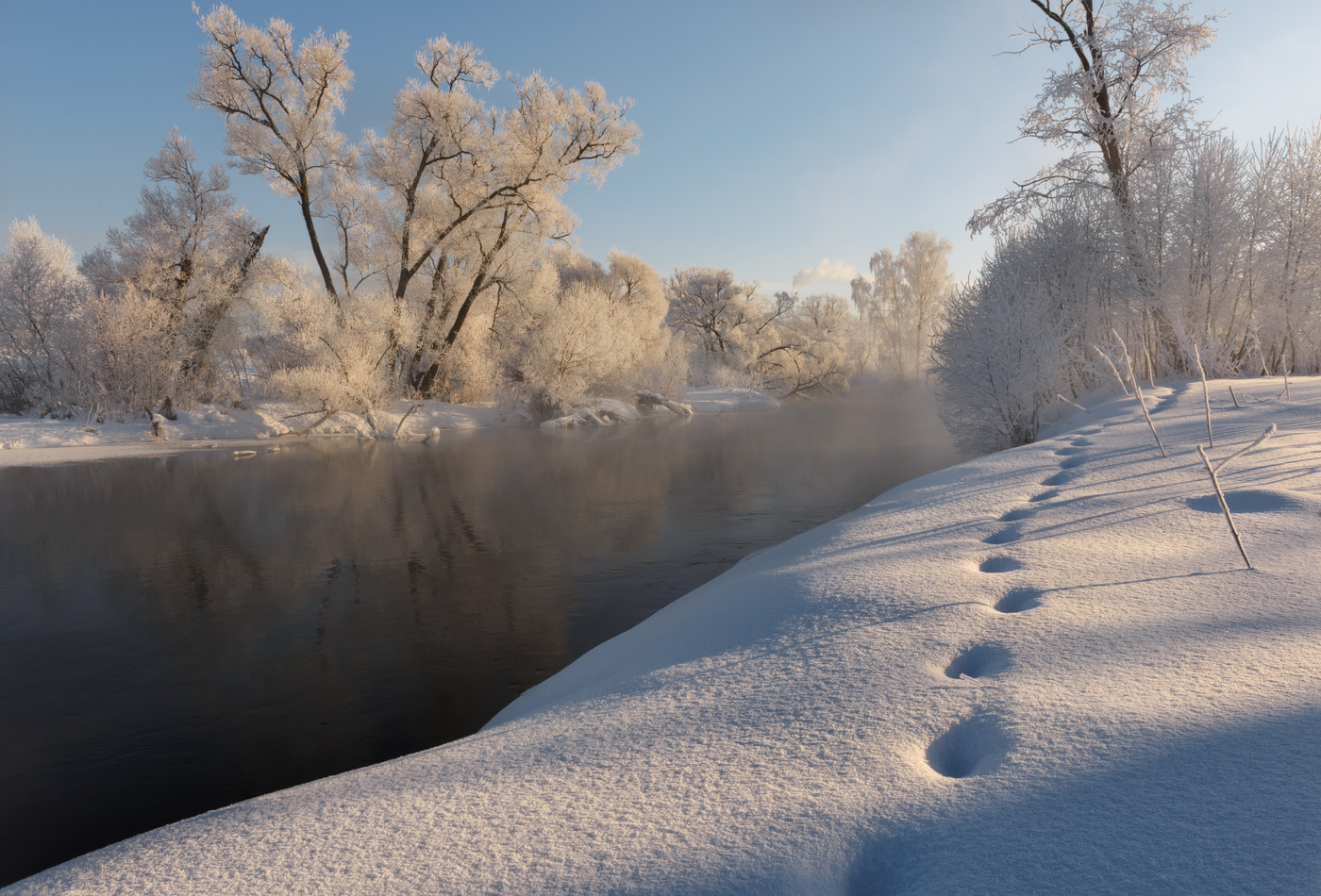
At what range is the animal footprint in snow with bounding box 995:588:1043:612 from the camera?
9.44 ft

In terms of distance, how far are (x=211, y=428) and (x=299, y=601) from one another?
56.4 ft

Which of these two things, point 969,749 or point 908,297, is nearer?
point 969,749

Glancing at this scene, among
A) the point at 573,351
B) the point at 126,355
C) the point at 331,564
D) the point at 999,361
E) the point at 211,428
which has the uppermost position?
the point at 126,355

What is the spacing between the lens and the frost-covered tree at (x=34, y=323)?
66.8ft

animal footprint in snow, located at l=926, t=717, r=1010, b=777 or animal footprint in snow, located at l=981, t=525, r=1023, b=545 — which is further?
animal footprint in snow, located at l=981, t=525, r=1023, b=545

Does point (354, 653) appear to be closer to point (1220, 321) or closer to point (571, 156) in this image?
point (1220, 321)

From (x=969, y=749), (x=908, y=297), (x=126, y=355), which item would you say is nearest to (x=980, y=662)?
(x=969, y=749)

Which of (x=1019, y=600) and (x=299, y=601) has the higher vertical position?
(x=1019, y=600)

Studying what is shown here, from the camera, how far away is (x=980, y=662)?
2.42 m

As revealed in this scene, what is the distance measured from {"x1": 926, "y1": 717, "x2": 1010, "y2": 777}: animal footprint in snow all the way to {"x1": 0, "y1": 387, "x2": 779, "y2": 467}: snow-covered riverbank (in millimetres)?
18784

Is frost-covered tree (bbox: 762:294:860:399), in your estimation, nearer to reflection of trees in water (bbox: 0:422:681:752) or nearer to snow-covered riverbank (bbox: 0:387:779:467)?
snow-covered riverbank (bbox: 0:387:779:467)

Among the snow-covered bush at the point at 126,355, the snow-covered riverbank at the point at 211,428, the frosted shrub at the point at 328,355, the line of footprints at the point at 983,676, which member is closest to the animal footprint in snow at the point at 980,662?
the line of footprints at the point at 983,676

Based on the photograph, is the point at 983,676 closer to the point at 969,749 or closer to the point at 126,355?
the point at 969,749

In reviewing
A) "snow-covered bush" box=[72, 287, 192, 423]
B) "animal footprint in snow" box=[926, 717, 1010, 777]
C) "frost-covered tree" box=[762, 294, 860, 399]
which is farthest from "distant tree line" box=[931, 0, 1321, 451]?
"frost-covered tree" box=[762, 294, 860, 399]
